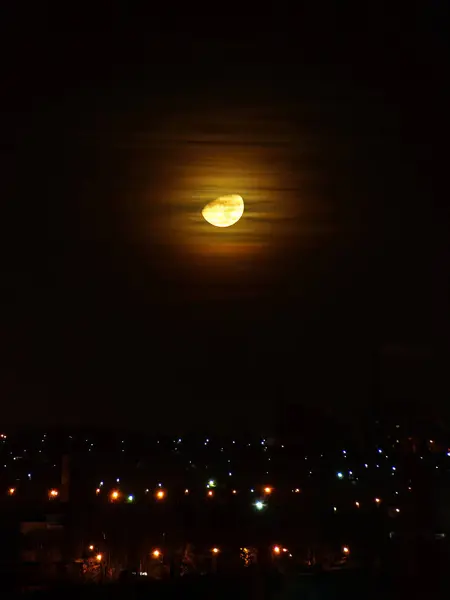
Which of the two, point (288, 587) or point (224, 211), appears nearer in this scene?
point (288, 587)

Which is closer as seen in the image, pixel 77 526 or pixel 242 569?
pixel 242 569

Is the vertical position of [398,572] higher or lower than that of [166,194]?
lower

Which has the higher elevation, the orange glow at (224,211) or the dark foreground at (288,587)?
the orange glow at (224,211)

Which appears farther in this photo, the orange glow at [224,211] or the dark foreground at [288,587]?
Result: the orange glow at [224,211]

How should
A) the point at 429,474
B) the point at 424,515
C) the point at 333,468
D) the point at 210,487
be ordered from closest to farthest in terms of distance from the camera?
1. the point at 424,515
2. the point at 429,474
3. the point at 210,487
4. the point at 333,468

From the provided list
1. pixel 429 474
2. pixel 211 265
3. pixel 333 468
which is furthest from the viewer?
pixel 333 468

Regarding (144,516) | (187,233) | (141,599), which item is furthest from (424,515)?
(144,516)

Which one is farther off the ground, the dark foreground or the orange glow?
the orange glow

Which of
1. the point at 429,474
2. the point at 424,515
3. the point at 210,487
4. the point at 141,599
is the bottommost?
the point at 141,599

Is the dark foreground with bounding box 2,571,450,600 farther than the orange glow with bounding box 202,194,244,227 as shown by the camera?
No

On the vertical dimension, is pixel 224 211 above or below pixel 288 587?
above

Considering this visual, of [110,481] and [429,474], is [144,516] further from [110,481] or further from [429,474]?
[429,474]
